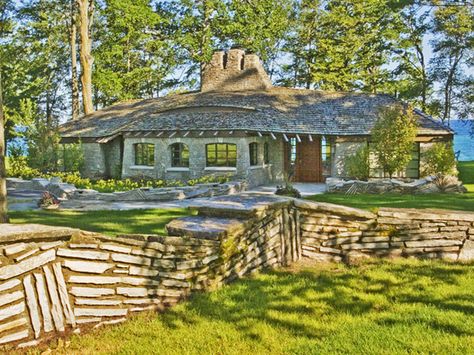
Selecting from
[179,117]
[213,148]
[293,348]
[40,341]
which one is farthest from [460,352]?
[179,117]

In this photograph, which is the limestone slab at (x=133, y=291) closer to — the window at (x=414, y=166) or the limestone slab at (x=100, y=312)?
the limestone slab at (x=100, y=312)

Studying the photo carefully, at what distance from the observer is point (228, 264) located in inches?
238

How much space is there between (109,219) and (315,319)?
7.90m

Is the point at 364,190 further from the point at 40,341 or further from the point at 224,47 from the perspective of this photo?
the point at 224,47

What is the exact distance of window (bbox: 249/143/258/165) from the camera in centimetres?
2192

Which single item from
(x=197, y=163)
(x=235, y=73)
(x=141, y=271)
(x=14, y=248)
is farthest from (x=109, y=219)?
(x=235, y=73)

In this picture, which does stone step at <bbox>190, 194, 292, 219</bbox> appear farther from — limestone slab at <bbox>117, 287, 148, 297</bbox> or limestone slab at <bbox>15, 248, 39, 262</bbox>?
limestone slab at <bbox>15, 248, 39, 262</bbox>

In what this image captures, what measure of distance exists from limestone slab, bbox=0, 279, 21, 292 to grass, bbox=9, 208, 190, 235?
5.21 m

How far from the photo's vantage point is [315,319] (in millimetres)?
4922

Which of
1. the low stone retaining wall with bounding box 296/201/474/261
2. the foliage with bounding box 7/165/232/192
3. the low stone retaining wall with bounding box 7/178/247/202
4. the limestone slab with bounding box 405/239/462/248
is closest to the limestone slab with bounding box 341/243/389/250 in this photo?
the low stone retaining wall with bounding box 296/201/474/261

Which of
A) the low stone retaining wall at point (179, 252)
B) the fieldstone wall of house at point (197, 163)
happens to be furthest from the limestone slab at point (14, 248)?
the fieldstone wall of house at point (197, 163)

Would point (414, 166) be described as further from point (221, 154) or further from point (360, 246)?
point (360, 246)

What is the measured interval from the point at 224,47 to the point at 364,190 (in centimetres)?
2575

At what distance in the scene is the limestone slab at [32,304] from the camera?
4.22 m
